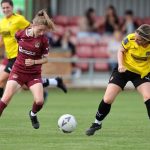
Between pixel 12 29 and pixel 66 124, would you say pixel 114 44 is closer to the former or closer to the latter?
pixel 12 29

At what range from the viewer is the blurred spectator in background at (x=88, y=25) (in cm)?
2502

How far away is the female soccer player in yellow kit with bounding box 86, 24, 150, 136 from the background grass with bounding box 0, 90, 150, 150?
0.48 meters

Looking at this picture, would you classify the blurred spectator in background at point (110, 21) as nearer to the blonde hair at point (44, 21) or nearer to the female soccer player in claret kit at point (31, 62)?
the female soccer player in claret kit at point (31, 62)

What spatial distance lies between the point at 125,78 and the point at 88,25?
13297mm

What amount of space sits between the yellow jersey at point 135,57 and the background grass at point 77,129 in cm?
105

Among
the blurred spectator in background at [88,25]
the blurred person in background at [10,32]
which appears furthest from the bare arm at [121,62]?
the blurred spectator in background at [88,25]

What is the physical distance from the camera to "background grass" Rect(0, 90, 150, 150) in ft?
35.4

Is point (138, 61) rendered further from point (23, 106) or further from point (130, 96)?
point (130, 96)

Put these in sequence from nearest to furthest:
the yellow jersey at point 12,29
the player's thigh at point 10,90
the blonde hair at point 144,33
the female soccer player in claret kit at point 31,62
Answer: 1. the blonde hair at point 144,33
2. the player's thigh at point 10,90
3. the female soccer player in claret kit at point 31,62
4. the yellow jersey at point 12,29

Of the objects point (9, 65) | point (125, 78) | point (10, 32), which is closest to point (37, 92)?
point (125, 78)

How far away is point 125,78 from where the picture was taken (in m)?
11.9

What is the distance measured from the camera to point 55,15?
1056 inches

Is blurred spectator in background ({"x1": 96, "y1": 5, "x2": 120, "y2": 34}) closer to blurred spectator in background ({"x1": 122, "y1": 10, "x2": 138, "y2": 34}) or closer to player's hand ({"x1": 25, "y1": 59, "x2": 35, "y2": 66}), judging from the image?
blurred spectator in background ({"x1": 122, "y1": 10, "x2": 138, "y2": 34})

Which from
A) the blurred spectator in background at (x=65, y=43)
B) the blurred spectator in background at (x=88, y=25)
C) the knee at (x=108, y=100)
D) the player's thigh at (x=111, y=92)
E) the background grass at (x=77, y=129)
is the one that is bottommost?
the blurred spectator in background at (x=65, y=43)
